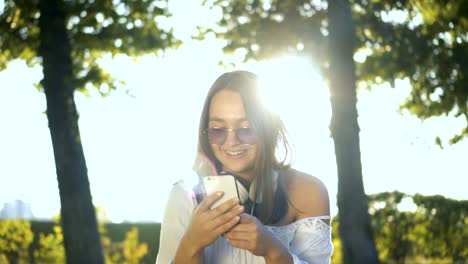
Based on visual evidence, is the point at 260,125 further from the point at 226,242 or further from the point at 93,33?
the point at 93,33

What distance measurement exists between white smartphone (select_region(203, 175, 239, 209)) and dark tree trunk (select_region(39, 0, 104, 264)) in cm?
850

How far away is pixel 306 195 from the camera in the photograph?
391cm

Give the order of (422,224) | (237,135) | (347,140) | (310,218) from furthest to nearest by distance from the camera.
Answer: (422,224) < (347,140) < (310,218) < (237,135)

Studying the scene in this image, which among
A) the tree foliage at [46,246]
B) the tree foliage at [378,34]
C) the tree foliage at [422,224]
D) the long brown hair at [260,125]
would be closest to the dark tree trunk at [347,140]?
the tree foliage at [378,34]

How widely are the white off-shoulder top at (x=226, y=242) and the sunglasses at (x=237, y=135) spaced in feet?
0.89

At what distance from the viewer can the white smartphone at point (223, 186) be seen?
331 centimetres

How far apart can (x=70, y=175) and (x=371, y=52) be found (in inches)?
245

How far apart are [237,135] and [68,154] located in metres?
8.29

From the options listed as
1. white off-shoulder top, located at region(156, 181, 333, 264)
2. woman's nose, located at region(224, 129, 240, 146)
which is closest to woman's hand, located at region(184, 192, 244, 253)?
white off-shoulder top, located at region(156, 181, 333, 264)

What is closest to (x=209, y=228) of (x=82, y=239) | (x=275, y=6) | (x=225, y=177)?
(x=225, y=177)

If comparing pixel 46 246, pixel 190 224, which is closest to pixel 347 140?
pixel 46 246

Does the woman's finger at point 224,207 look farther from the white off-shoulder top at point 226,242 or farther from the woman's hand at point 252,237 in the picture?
the white off-shoulder top at point 226,242

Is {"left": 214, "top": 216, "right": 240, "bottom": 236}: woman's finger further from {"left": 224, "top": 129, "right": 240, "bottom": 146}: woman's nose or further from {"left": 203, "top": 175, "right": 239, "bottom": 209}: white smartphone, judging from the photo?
{"left": 224, "top": 129, "right": 240, "bottom": 146}: woman's nose

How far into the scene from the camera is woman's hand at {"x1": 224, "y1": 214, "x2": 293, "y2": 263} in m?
3.31
